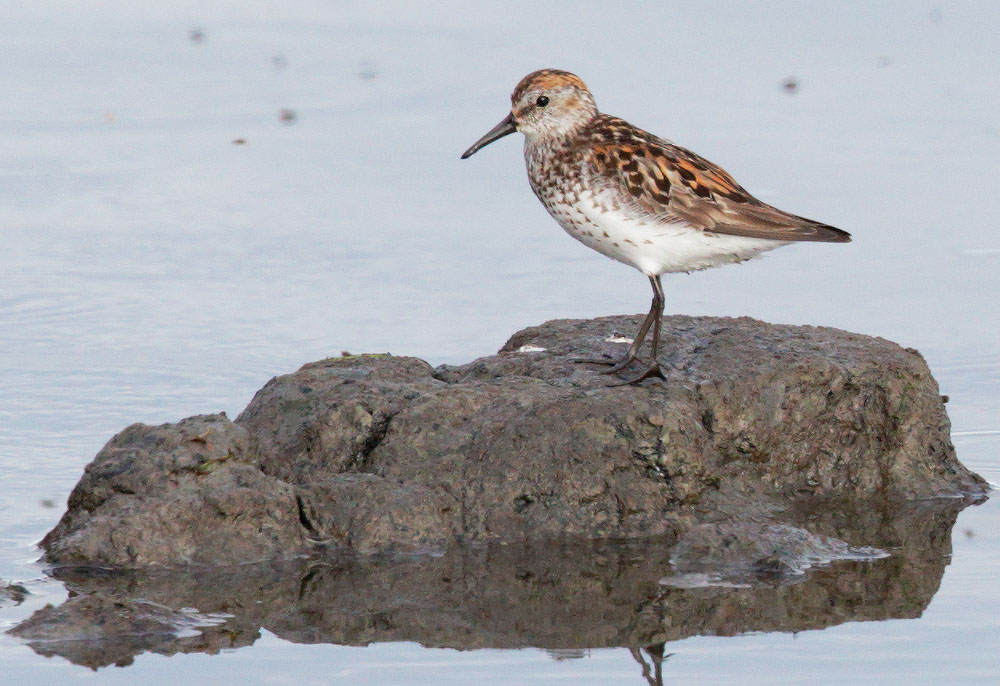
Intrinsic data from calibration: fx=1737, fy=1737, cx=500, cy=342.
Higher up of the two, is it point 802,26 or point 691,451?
point 802,26

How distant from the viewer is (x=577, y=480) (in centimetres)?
777

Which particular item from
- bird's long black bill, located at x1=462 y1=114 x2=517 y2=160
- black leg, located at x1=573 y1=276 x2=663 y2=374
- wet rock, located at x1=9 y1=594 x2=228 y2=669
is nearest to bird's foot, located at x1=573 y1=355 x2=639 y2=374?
black leg, located at x1=573 y1=276 x2=663 y2=374

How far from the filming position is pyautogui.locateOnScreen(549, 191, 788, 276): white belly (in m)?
8.62

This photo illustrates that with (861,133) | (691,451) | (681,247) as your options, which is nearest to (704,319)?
(681,247)

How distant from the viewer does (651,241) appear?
28.3ft

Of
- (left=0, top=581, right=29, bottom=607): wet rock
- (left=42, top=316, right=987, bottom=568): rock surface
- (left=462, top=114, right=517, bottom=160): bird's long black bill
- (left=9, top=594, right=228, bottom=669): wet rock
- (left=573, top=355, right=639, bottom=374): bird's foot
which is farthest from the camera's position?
(left=462, top=114, right=517, bottom=160): bird's long black bill

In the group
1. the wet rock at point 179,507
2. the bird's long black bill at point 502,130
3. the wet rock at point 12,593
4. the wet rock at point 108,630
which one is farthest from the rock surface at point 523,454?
the bird's long black bill at point 502,130

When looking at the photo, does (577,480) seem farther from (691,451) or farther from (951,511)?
(951,511)

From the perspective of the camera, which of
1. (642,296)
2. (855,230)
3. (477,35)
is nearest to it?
(642,296)

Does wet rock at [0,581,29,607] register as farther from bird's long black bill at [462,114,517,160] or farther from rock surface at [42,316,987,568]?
bird's long black bill at [462,114,517,160]

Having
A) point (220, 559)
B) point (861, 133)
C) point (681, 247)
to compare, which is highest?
point (861, 133)

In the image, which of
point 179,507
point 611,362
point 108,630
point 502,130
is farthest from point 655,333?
point 108,630

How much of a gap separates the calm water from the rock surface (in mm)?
510

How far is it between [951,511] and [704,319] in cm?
175
